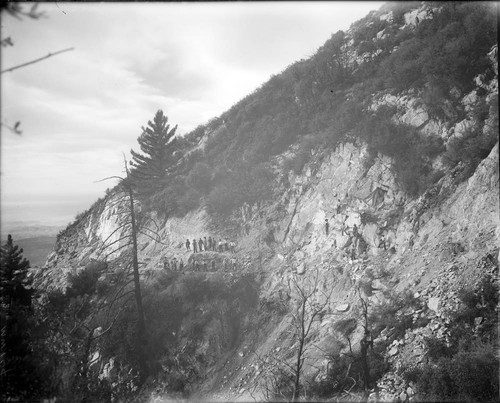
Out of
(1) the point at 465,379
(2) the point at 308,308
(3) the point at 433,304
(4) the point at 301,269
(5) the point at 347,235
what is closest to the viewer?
(1) the point at 465,379

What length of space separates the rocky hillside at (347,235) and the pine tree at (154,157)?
3.10m

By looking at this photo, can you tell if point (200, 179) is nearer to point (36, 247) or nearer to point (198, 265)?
point (198, 265)

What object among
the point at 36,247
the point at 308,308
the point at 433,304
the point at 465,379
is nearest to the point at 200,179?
the point at 308,308

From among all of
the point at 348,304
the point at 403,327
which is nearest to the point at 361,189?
the point at 348,304

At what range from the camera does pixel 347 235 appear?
12.3 meters

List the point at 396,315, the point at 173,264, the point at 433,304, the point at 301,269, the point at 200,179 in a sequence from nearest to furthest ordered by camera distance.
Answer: the point at 433,304 → the point at 396,315 → the point at 301,269 → the point at 173,264 → the point at 200,179

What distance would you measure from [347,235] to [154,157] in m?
16.0

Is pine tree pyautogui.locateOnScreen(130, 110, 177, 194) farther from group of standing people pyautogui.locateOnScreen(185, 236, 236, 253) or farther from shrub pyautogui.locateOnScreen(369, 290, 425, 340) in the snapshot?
shrub pyautogui.locateOnScreen(369, 290, 425, 340)

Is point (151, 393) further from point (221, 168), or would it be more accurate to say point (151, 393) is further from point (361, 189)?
point (221, 168)

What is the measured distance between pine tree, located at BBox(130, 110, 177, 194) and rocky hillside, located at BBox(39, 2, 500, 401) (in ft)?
10.2

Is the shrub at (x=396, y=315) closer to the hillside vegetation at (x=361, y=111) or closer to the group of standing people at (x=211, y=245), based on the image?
the hillside vegetation at (x=361, y=111)

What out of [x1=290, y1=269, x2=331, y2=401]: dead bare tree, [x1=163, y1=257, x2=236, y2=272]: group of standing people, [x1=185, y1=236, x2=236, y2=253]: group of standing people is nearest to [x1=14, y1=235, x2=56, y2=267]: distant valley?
[x1=163, y1=257, x2=236, y2=272]: group of standing people

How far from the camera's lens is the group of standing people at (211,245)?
16484mm

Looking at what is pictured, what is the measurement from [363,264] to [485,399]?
512cm
